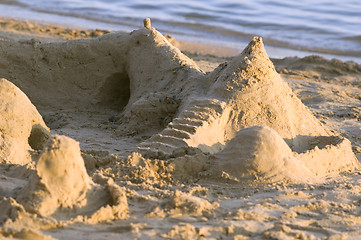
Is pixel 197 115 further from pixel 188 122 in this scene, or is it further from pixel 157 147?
pixel 157 147

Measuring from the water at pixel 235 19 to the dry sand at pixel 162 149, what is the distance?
20.2 feet

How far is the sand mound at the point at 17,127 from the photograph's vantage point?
174 inches

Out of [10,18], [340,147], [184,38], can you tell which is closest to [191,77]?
[340,147]

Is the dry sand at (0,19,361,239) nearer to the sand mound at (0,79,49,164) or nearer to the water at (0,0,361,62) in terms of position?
the sand mound at (0,79,49,164)

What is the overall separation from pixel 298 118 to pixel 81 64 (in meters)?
2.59

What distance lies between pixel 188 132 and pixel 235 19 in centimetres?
1162

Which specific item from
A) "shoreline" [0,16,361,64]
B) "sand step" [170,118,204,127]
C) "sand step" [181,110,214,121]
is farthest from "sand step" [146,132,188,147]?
"shoreline" [0,16,361,64]

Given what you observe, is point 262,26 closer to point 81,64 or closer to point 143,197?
point 81,64

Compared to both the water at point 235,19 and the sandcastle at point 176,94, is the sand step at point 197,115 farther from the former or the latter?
the water at point 235,19

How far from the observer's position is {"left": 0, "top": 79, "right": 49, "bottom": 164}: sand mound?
4426mm

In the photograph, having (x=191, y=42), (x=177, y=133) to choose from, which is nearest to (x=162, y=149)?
(x=177, y=133)

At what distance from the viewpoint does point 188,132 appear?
15.0 feet

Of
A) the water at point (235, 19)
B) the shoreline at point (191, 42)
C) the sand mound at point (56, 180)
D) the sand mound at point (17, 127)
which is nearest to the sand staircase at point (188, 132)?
the sand mound at point (17, 127)

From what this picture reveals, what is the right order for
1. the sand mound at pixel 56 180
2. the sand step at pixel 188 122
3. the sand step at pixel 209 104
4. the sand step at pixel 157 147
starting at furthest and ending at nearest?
1. the sand step at pixel 209 104
2. the sand step at pixel 188 122
3. the sand step at pixel 157 147
4. the sand mound at pixel 56 180
